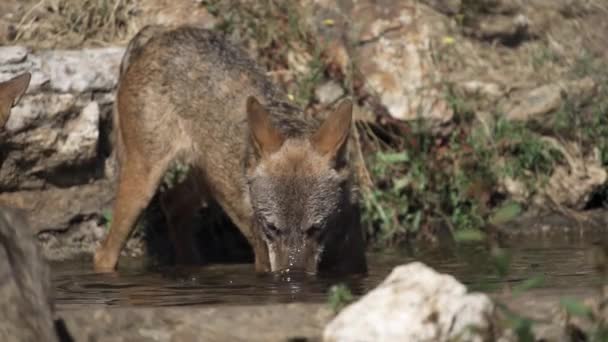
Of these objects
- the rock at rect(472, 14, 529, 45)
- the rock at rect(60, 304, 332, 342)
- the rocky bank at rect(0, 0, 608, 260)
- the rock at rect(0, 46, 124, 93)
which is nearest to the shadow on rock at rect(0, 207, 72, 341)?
the rock at rect(60, 304, 332, 342)

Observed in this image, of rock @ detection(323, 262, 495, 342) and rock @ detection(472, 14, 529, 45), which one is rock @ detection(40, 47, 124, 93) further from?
rock @ detection(323, 262, 495, 342)

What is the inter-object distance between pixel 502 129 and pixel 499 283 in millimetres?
3318

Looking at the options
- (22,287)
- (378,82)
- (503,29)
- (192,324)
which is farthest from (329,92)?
(22,287)

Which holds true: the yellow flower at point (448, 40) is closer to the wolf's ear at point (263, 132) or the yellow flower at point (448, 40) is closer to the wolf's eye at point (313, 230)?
the wolf's ear at point (263, 132)

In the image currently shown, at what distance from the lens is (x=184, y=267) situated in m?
8.52

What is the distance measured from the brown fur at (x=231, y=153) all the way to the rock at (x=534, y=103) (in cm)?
249

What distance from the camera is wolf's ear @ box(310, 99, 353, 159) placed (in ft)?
23.4

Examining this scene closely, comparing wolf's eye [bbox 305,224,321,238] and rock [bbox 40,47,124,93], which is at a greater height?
rock [bbox 40,47,124,93]

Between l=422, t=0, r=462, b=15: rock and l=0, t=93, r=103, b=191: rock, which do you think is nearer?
l=0, t=93, r=103, b=191: rock

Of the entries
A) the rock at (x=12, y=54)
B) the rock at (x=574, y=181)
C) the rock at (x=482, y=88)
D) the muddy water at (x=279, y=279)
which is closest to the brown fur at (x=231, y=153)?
the muddy water at (x=279, y=279)

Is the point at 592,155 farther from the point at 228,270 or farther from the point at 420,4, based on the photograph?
the point at 228,270

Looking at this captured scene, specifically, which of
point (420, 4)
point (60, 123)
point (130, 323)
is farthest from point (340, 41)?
point (130, 323)

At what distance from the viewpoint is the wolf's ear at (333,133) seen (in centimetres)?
712

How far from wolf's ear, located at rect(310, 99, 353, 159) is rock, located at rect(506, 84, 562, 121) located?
115 inches
